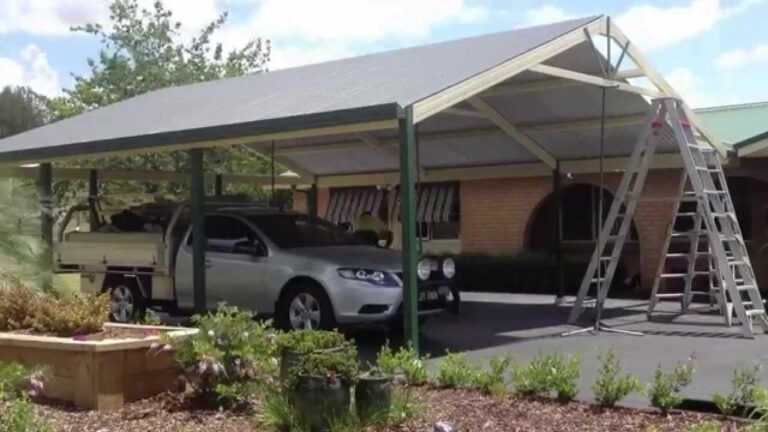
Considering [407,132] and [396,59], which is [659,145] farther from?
[407,132]

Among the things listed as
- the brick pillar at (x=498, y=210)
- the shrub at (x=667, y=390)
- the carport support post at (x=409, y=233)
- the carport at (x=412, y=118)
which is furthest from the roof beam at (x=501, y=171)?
the shrub at (x=667, y=390)

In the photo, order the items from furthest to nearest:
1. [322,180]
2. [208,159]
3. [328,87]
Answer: [208,159] < [322,180] < [328,87]

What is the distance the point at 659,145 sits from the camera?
16250mm

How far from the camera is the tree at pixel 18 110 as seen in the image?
2090 inches

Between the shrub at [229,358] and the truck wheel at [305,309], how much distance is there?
3872 mm

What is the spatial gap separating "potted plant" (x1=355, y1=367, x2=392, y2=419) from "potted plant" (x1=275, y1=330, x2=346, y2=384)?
485mm

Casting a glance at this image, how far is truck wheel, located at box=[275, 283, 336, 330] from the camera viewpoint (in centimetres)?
1177

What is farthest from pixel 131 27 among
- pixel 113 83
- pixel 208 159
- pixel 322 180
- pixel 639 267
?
pixel 639 267

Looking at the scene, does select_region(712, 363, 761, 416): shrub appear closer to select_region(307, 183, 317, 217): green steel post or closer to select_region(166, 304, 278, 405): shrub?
select_region(166, 304, 278, 405): shrub

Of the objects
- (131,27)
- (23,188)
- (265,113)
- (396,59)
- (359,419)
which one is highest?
(131,27)

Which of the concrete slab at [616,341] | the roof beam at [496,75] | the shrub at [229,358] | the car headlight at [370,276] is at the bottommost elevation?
the concrete slab at [616,341]

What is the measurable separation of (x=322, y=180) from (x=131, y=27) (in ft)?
41.2

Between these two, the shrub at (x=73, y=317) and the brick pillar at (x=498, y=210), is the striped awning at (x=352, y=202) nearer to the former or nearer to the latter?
the brick pillar at (x=498, y=210)

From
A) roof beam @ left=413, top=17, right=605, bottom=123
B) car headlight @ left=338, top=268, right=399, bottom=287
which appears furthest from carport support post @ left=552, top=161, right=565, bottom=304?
car headlight @ left=338, top=268, right=399, bottom=287
